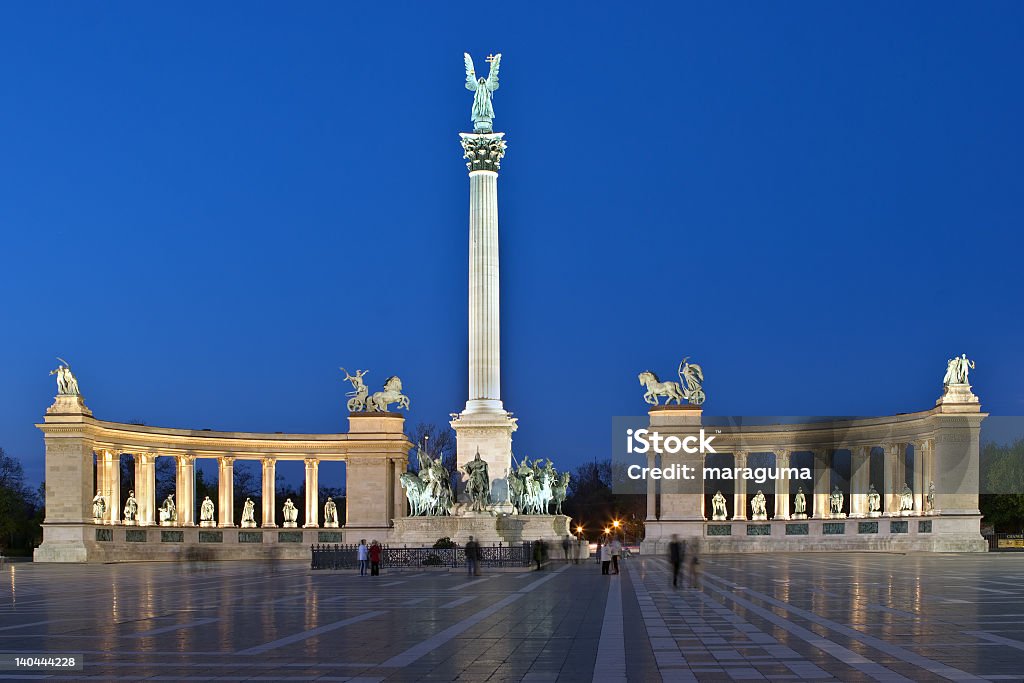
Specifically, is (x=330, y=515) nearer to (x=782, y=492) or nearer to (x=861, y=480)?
(x=782, y=492)

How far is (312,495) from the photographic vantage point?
10406 cm

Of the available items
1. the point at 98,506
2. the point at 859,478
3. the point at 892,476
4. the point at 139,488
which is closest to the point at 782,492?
the point at 859,478

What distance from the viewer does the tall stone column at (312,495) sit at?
103 metres

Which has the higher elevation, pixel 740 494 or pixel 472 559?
pixel 472 559

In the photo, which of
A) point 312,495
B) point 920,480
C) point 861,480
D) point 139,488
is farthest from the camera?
point 312,495

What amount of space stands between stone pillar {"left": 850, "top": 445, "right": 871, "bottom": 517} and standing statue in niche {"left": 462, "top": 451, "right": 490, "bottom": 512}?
36.6 m

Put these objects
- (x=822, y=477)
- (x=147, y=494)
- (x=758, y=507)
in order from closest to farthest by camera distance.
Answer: (x=147, y=494)
(x=758, y=507)
(x=822, y=477)

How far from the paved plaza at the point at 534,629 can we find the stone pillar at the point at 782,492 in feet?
169

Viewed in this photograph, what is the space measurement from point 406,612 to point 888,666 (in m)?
15.1

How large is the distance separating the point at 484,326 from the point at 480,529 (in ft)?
46.1

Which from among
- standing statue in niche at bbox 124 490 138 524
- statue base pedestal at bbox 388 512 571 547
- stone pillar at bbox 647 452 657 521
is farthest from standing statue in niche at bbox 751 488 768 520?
standing statue in niche at bbox 124 490 138 524

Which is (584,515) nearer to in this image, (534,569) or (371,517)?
(371,517)

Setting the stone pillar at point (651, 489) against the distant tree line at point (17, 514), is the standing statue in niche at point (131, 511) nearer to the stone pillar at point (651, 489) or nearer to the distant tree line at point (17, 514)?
the distant tree line at point (17, 514)

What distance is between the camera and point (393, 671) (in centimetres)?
2025
